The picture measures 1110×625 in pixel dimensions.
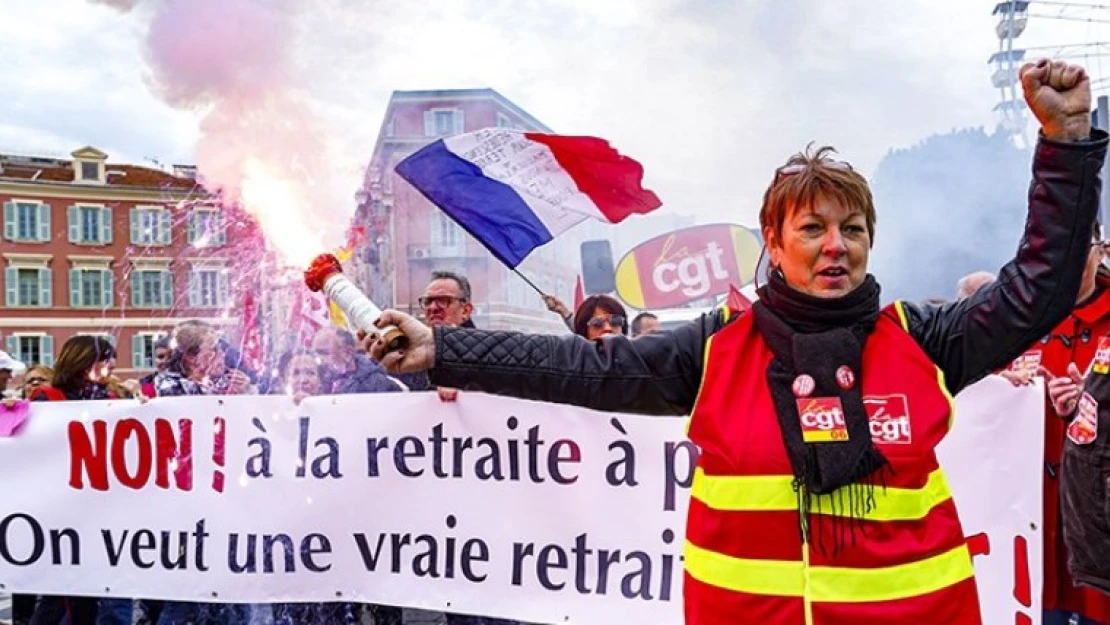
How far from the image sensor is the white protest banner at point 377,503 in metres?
3.74

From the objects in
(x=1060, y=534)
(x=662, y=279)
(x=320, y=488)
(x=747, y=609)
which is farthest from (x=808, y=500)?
(x=662, y=279)

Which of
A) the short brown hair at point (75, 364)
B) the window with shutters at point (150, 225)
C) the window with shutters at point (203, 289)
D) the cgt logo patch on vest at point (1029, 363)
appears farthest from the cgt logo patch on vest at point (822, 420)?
the window with shutters at point (150, 225)

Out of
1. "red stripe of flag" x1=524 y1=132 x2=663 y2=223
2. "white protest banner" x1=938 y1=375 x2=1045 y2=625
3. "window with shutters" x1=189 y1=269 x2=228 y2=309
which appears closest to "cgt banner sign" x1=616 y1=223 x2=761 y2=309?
"red stripe of flag" x1=524 y1=132 x2=663 y2=223

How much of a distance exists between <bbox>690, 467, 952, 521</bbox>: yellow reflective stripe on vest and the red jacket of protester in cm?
210

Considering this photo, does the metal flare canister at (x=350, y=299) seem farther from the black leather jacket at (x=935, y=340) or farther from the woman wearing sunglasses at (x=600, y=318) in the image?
the woman wearing sunglasses at (x=600, y=318)

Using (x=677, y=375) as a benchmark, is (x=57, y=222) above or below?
above

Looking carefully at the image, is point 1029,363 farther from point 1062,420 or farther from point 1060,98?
point 1060,98

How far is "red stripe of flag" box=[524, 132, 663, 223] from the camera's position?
450 centimetres

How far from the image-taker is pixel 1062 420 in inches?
139

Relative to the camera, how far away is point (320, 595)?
4031 millimetres

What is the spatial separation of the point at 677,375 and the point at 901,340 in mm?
483

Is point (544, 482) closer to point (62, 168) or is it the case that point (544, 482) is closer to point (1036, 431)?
point (1036, 431)

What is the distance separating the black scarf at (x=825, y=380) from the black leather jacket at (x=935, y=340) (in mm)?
181

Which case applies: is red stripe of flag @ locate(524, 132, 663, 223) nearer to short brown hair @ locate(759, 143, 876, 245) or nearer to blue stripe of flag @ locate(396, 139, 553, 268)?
blue stripe of flag @ locate(396, 139, 553, 268)
